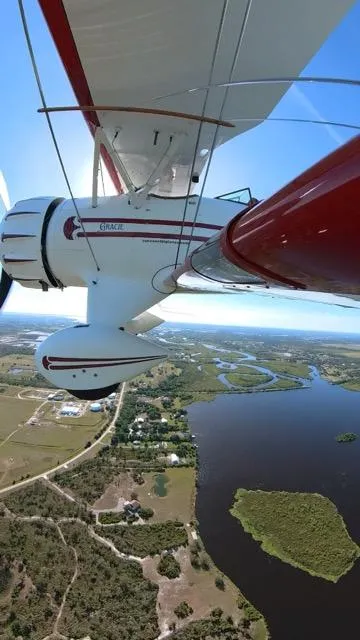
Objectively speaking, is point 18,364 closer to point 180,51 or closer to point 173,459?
point 173,459

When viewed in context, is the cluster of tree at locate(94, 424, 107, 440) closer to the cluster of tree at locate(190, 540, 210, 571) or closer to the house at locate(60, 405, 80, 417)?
the house at locate(60, 405, 80, 417)

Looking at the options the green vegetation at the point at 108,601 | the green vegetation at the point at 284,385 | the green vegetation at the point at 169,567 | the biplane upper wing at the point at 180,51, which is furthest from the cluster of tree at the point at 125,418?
the biplane upper wing at the point at 180,51

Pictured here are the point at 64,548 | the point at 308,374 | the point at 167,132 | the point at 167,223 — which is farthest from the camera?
the point at 308,374

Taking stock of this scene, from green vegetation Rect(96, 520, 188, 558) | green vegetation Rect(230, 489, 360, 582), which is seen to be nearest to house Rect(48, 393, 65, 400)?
green vegetation Rect(96, 520, 188, 558)

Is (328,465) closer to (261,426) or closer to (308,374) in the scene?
(261,426)

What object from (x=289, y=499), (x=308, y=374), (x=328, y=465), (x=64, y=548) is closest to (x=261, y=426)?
(x=328, y=465)

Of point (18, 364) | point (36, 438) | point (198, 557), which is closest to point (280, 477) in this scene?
point (198, 557)
